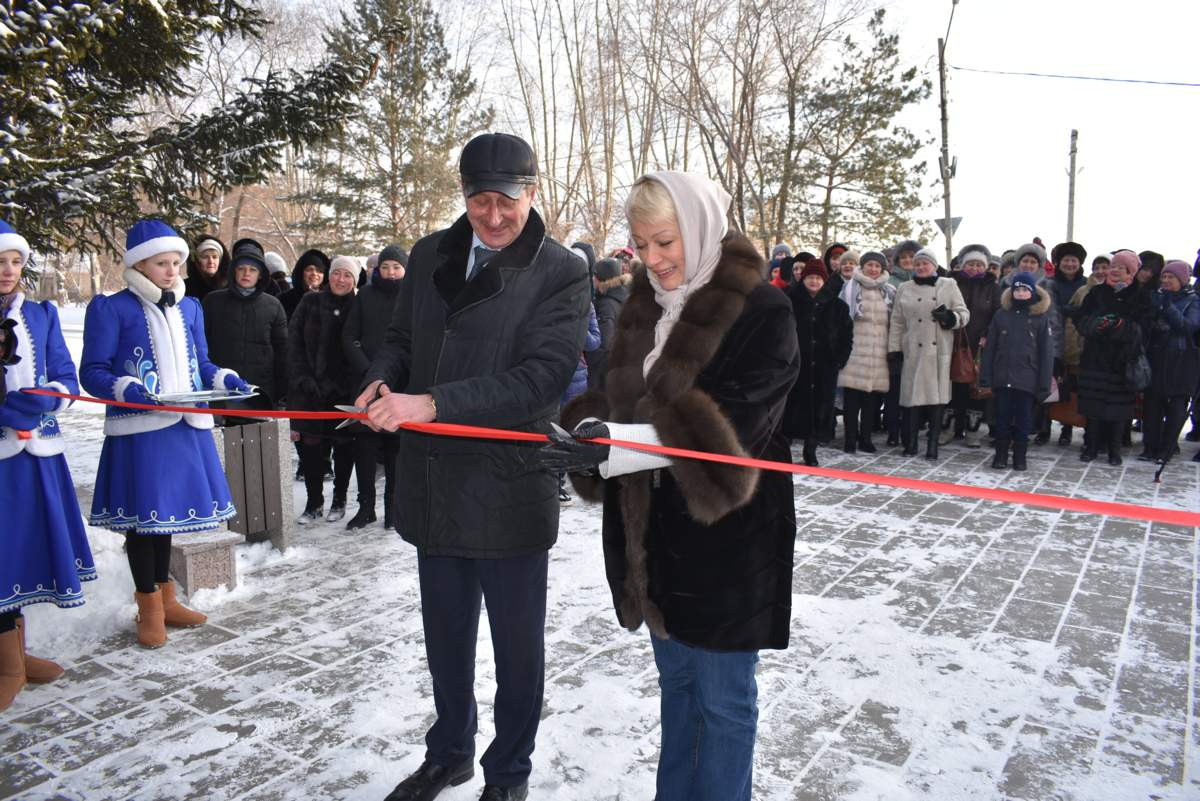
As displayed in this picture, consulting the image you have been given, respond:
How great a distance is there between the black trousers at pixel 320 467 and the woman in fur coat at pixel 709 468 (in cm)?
474

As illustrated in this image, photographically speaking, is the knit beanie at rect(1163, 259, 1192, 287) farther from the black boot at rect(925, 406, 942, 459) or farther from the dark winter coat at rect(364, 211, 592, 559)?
the dark winter coat at rect(364, 211, 592, 559)

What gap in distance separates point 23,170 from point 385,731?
3.92 metres

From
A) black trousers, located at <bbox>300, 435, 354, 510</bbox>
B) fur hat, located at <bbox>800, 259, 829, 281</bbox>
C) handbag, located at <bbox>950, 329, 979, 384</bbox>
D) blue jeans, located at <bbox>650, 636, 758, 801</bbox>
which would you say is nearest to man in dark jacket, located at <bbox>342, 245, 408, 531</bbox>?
black trousers, located at <bbox>300, 435, 354, 510</bbox>

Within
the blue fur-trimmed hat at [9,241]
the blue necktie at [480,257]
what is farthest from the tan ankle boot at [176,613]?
the blue necktie at [480,257]

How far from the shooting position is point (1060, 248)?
929cm

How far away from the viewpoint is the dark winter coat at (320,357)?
6238mm

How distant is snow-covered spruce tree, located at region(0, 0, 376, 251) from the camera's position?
4.64 m

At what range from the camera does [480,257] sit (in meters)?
2.62

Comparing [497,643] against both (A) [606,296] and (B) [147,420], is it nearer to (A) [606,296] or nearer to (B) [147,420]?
(B) [147,420]

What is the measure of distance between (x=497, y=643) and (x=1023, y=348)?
279 inches

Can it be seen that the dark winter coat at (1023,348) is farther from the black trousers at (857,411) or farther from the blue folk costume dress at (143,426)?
the blue folk costume dress at (143,426)

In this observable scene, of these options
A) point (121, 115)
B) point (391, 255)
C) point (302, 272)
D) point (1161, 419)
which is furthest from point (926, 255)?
point (121, 115)

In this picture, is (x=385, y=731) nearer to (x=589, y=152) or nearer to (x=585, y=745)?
(x=585, y=745)

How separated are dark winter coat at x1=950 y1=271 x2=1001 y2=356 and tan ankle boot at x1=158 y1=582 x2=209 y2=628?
8023 mm
